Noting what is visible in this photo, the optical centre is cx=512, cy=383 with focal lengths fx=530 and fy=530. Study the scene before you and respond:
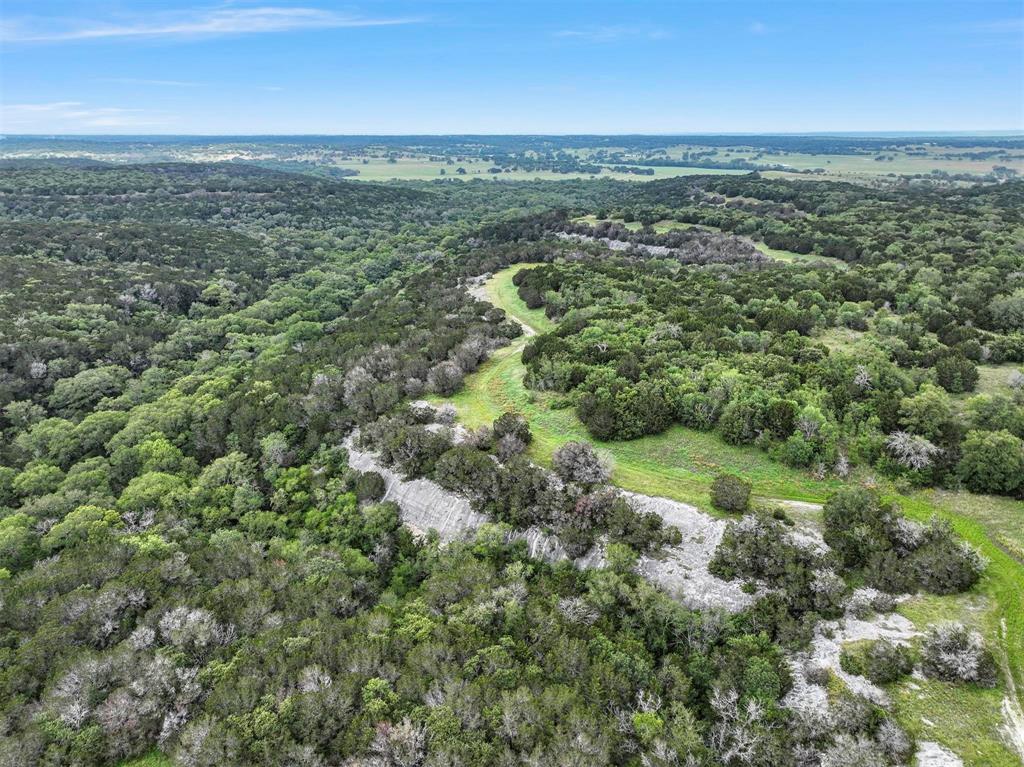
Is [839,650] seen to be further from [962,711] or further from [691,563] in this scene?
[691,563]

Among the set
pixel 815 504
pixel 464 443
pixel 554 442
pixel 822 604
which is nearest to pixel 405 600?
pixel 464 443

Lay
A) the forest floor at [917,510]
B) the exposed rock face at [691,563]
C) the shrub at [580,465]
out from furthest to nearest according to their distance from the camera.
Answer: the shrub at [580,465] < the exposed rock face at [691,563] < the forest floor at [917,510]

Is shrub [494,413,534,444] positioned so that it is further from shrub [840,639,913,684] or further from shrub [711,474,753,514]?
shrub [840,639,913,684]

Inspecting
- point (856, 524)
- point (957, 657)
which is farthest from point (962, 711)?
point (856, 524)

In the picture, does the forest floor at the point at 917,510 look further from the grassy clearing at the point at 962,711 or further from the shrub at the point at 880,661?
the shrub at the point at 880,661

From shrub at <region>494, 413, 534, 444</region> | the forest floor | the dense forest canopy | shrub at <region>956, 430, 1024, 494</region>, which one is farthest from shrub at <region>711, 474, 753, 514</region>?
shrub at <region>494, 413, 534, 444</region>

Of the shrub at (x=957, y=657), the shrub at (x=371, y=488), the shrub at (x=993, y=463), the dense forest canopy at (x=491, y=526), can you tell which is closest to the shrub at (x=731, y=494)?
the dense forest canopy at (x=491, y=526)
